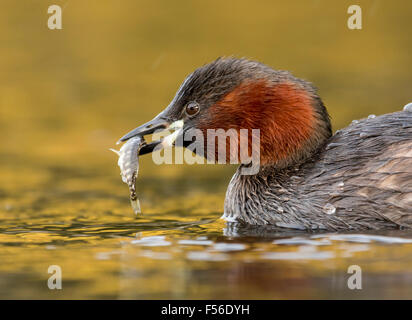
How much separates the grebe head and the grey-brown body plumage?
0.22 m

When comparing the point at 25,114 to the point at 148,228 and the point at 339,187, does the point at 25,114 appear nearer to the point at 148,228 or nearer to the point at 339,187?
the point at 148,228

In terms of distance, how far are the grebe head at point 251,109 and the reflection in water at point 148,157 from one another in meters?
1.04

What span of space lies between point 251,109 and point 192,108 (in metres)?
0.66

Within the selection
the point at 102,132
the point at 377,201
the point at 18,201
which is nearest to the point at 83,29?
the point at 102,132

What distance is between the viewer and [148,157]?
14.7 metres

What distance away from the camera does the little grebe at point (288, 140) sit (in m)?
9.23

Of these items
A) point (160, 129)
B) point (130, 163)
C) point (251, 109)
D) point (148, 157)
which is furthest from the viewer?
point (148, 157)

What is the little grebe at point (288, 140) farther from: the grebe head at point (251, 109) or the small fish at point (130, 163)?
the small fish at point (130, 163)

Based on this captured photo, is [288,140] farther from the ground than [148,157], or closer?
farther from the ground

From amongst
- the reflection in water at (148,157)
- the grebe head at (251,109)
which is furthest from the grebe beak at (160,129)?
the reflection in water at (148,157)

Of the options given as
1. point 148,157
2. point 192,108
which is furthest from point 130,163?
point 148,157

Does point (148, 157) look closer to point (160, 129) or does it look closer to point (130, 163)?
point (160, 129)

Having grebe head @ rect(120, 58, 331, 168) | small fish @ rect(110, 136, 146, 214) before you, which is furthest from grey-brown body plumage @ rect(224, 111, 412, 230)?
small fish @ rect(110, 136, 146, 214)

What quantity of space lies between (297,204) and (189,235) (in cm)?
122
